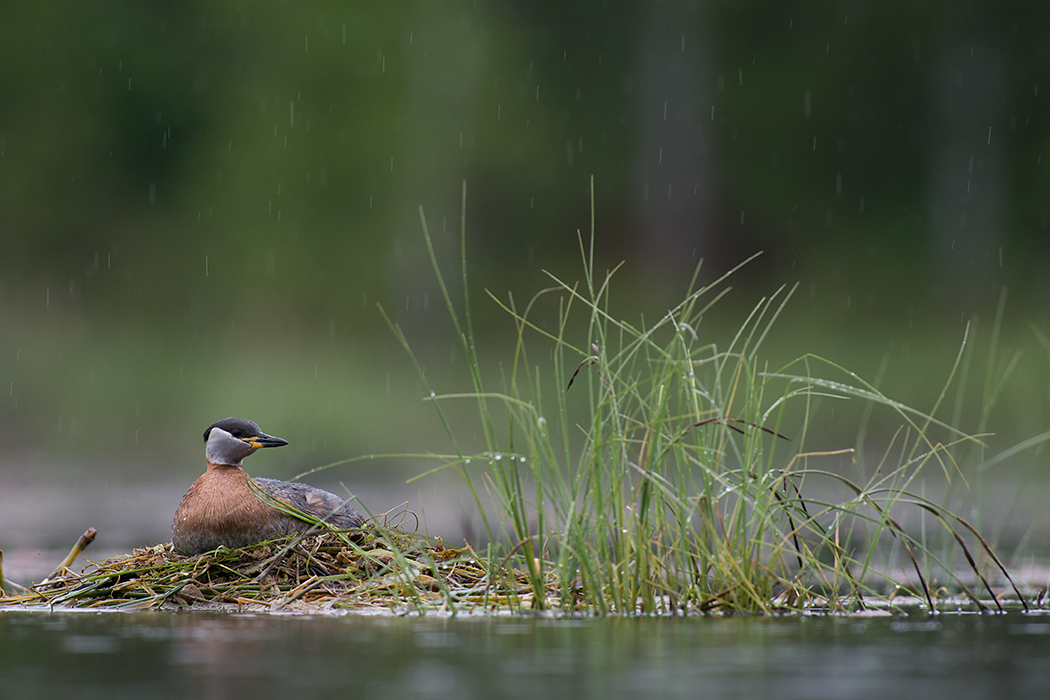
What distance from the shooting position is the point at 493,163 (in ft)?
101

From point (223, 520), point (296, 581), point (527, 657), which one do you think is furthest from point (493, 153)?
point (527, 657)

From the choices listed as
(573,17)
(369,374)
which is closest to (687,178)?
(573,17)

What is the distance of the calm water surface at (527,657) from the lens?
10.4ft

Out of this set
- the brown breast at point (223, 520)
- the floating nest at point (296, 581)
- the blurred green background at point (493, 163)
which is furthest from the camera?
the blurred green background at point (493, 163)

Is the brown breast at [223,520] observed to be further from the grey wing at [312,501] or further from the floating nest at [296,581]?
the grey wing at [312,501]

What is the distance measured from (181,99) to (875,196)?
640 inches

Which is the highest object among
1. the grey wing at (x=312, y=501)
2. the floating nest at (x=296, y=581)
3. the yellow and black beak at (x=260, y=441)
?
the yellow and black beak at (x=260, y=441)

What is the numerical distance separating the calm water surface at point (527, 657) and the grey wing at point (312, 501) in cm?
119

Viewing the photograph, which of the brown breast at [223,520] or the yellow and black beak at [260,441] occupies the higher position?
the yellow and black beak at [260,441]

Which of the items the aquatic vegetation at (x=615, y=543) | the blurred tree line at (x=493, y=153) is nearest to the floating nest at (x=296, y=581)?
the aquatic vegetation at (x=615, y=543)

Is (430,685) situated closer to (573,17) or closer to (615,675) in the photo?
(615,675)

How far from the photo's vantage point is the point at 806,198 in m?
31.1

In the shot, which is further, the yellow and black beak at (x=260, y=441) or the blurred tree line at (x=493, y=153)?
the blurred tree line at (x=493, y=153)

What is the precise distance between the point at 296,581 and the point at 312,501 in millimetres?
759
